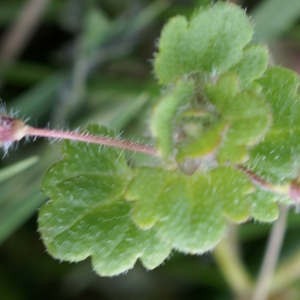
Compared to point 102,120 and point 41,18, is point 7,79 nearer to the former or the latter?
point 41,18

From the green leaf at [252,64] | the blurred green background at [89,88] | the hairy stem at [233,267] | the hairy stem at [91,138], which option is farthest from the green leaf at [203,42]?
the hairy stem at [233,267]

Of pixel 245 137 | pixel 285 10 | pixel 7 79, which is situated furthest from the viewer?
pixel 7 79

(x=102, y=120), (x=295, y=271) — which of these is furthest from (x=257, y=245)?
(x=102, y=120)

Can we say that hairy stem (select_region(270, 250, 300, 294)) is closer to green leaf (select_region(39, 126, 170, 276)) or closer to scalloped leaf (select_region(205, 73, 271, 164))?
green leaf (select_region(39, 126, 170, 276))

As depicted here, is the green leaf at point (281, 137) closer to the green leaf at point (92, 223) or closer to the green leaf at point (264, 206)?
the green leaf at point (264, 206)

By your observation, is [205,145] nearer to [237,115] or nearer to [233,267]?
[237,115]

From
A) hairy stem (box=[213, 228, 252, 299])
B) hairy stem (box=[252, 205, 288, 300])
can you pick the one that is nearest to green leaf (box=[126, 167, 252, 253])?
hairy stem (box=[252, 205, 288, 300])

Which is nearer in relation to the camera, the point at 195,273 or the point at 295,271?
the point at 295,271
